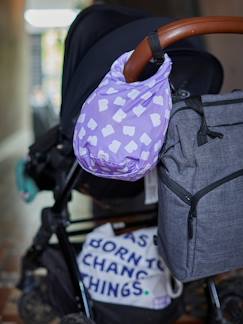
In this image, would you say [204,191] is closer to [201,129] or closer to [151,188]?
[201,129]

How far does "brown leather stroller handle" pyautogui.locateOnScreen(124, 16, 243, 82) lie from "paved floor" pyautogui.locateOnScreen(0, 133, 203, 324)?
1279 millimetres

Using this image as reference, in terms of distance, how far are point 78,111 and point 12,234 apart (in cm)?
207

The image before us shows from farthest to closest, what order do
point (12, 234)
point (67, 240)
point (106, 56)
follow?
point (12, 234) < point (67, 240) < point (106, 56)

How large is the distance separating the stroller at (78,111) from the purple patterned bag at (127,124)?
3.7 inches

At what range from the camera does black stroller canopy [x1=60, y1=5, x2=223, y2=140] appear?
120 cm

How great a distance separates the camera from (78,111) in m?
1.28

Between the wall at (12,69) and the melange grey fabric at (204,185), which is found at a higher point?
the melange grey fabric at (204,185)

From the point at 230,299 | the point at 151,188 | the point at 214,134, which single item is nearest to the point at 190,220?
the point at 214,134

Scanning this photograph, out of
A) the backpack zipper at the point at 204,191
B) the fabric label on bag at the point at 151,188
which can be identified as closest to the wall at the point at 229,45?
the fabric label on bag at the point at 151,188

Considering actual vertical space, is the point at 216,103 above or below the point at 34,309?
above

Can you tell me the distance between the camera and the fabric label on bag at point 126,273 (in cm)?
145

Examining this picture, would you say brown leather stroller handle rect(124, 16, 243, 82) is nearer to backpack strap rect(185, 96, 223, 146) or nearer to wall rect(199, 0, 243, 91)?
backpack strap rect(185, 96, 223, 146)

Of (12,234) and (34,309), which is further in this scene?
(12,234)

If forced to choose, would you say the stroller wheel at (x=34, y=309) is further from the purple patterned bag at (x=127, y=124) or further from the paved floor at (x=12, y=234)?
the purple patterned bag at (x=127, y=124)
